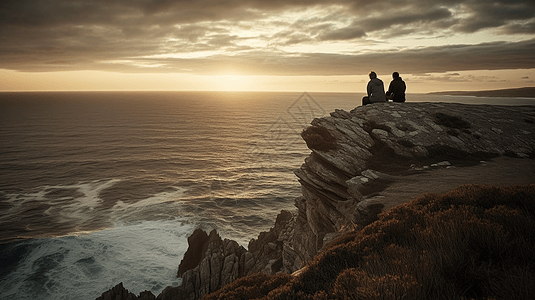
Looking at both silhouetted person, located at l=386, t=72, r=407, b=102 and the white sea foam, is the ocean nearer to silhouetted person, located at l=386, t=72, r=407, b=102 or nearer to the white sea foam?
the white sea foam

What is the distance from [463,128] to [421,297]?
2038 cm

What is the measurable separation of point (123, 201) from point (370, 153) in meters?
44.5

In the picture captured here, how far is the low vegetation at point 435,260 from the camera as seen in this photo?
14.6ft

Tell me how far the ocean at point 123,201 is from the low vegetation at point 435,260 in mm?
9096

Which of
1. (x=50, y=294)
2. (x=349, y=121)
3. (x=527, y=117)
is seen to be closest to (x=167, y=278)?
(x=50, y=294)

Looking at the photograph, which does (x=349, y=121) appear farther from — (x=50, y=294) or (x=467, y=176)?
(x=50, y=294)

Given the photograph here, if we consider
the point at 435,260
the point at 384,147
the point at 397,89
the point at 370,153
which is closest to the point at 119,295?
the point at 370,153

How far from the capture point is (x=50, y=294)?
2412 cm

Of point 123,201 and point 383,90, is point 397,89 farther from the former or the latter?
point 123,201

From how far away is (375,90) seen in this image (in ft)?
68.3

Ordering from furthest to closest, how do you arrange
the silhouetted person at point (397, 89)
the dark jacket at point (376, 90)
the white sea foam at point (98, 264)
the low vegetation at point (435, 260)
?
1. the white sea foam at point (98, 264)
2. the silhouetted person at point (397, 89)
3. the dark jacket at point (376, 90)
4. the low vegetation at point (435, 260)

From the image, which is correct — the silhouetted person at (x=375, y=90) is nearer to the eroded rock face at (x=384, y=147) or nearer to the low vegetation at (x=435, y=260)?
the eroded rock face at (x=384, y=147)

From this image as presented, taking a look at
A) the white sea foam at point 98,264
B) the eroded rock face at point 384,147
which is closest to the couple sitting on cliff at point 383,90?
the eroded rock face at point 384,147

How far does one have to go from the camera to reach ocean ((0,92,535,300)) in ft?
90.3
